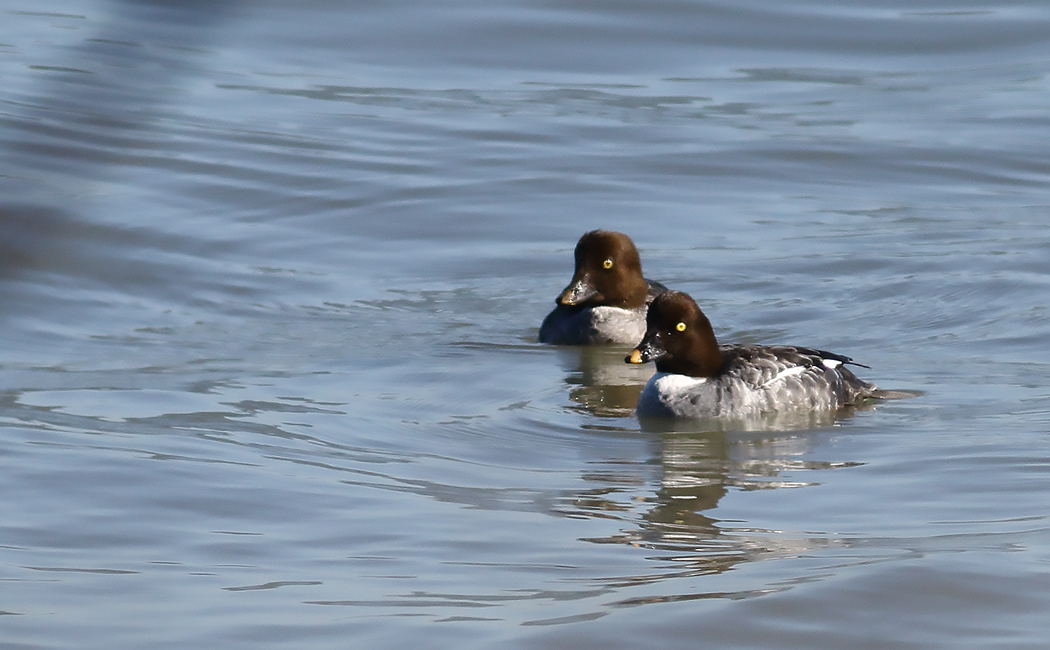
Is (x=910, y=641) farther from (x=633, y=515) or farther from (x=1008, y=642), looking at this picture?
(x=633, y=515)

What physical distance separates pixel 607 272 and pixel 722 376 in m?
2.41

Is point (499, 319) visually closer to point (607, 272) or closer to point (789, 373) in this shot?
point (607, 272)

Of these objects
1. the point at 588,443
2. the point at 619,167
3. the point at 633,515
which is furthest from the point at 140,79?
the point at 619,167

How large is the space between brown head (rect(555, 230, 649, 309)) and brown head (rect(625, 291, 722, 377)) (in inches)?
76.2

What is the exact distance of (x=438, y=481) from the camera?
7.19m

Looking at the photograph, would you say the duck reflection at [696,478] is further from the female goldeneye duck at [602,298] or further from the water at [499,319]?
the female goldeneye duck at [602,298]

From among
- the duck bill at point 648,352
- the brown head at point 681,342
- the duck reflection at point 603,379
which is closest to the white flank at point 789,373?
the brown head at point 681,342

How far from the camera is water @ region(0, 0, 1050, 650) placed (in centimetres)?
515

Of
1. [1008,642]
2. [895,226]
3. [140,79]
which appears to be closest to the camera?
[140,79]

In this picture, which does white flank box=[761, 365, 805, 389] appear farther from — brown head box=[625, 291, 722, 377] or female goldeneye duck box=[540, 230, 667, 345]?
female goldeneye duck box=[540, 230, 667, 345]

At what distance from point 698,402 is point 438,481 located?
2.14 metres

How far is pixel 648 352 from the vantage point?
9.20 metres

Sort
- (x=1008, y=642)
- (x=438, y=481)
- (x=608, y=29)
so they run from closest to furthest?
(x=1008, y=642) < (x=438, y=481) < (x=608, y=29)

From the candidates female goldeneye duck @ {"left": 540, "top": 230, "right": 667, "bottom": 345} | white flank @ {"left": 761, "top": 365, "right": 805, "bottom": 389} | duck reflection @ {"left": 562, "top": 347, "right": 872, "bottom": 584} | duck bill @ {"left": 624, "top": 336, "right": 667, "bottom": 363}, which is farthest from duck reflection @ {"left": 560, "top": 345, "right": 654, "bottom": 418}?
white flank @ {"left": 761, "top": 365, "right": 805, "bottom": 389}
